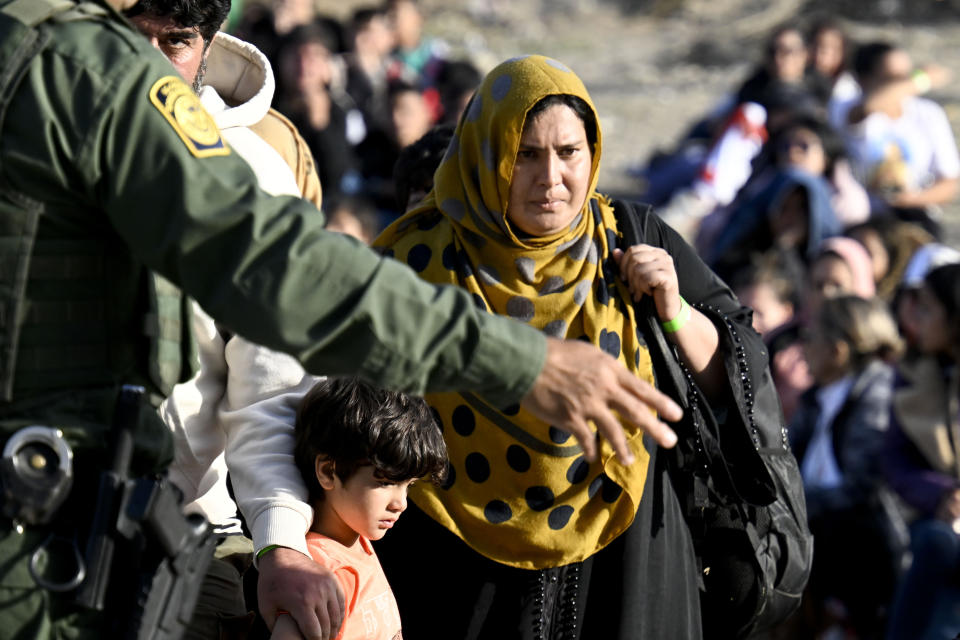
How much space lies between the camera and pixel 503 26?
21.2 meters

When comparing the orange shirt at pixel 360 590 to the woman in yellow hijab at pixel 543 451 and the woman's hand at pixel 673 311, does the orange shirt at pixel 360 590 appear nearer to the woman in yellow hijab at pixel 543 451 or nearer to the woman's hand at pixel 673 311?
the woman in yellow hijab at pixel 543 451

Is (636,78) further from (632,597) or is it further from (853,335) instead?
(632,597)

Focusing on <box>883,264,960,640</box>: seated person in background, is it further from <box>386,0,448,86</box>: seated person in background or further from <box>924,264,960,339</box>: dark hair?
<box>386,0,448,86</box>: seated person in background

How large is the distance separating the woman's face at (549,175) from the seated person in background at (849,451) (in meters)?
2.62

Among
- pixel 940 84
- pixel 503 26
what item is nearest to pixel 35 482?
pixel 940 84

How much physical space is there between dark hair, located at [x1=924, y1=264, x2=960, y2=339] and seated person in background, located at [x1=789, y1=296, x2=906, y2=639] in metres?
0.46

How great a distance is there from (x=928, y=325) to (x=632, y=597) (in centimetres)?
249

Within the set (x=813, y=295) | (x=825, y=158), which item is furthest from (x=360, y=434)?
(x=825, y=158)

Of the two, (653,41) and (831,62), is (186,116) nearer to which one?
(831,62)

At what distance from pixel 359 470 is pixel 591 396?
95cm

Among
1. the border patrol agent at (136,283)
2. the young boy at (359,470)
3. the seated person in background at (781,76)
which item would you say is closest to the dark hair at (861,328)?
the young boy at (359,470)

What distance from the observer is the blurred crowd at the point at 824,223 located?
5.17 meters

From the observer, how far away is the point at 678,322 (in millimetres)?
3236

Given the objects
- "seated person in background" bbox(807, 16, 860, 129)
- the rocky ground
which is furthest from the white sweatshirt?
the rocky ground
